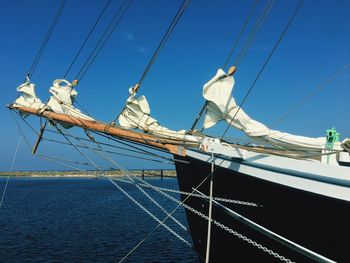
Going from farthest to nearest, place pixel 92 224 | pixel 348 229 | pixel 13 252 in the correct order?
pixel 92 224
pixel 13 252
pixel 348 229

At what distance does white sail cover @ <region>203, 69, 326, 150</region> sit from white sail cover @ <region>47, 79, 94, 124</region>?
3869 mm

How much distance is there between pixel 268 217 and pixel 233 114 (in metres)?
2.36

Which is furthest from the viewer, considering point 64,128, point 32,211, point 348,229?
point 32,211

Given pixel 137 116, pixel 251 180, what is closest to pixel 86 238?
pixel 137 116

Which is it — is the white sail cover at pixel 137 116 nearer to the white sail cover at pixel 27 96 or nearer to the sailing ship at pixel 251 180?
the sailing ship at pixel 251 180

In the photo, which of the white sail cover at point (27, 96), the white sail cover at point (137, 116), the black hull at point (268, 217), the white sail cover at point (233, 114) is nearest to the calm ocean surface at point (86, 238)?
the white sail cover at point (27, 96)

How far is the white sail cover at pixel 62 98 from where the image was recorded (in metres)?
9.79

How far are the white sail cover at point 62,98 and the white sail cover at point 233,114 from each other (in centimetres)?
387

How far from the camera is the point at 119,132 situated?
27.2ft

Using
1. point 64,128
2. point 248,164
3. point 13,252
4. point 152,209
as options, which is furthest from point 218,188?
point 152,209

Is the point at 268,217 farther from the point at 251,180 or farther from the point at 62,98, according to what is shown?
the point at 62,98

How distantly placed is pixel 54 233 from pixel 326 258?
71.0ft

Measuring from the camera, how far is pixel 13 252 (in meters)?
18.8

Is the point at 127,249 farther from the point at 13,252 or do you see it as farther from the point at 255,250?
the point at 255,250
